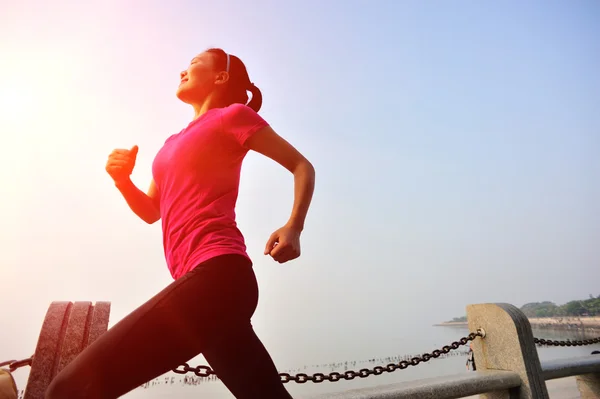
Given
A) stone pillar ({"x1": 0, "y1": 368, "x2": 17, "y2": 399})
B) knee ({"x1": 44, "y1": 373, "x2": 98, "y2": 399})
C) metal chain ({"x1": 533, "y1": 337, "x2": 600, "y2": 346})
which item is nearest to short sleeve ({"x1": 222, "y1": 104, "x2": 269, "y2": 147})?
knee ({"x1": 44, "y1": 373, "x2": 98, "y2": 399})

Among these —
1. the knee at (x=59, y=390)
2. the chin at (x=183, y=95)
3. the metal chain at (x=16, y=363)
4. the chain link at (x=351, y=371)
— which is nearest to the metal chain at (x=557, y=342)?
the chain link at (x=351, y=371)

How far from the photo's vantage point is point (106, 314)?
1965 millimetres

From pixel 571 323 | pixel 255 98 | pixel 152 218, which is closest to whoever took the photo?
pixel 152 218

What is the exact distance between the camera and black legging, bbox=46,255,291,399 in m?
1.16

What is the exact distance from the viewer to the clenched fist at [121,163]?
205cm

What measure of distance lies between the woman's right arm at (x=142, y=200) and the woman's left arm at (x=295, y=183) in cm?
83

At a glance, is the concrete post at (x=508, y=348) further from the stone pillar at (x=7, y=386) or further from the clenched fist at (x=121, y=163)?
the stone pillar at (x=7, y=386)

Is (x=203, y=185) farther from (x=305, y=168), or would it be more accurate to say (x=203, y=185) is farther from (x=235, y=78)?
(x=235, y=78)

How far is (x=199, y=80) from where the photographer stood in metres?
2.14

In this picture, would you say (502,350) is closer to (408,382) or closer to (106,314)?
(408,382)

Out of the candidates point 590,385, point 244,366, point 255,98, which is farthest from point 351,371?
point 590,385

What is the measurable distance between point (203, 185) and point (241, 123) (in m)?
0.35

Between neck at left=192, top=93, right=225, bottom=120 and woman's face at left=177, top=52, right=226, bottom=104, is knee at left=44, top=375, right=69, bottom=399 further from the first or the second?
woman's face at left=177, top=52, right=226, bottom=104

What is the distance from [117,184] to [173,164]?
0.55m
